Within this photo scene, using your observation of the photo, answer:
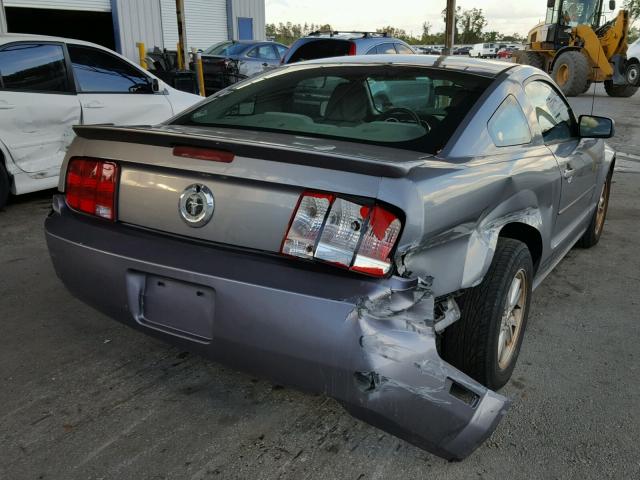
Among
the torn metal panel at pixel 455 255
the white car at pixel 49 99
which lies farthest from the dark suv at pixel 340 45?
the torn metal panel at pixel 455 255

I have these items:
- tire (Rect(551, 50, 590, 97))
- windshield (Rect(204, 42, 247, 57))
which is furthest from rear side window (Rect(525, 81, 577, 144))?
tire (Rect(551, 50, 590, 97))

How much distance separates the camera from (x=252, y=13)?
21.4 meters

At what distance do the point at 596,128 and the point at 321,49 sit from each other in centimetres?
766

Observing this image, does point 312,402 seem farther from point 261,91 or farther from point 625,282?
point 625,282

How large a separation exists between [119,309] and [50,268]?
211 cm

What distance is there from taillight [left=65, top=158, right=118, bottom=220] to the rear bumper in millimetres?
283

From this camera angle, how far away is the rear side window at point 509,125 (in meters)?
2.73

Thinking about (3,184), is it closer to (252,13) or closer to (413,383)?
(413,383)

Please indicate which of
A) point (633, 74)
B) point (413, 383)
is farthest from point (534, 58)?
point (413, 383)

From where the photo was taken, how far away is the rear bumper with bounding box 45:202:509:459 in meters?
1.87

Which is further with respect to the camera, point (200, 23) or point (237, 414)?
point (200, 23)

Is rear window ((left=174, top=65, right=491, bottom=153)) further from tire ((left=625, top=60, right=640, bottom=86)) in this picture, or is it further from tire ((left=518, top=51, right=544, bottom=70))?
tire ((left=518, top=51, right=544, bottom=70))

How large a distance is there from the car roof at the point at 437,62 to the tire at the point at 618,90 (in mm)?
17840

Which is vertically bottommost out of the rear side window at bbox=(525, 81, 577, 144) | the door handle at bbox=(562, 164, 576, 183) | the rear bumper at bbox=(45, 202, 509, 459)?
the rear bumper at bbox=(45, 202, 509, 459)
